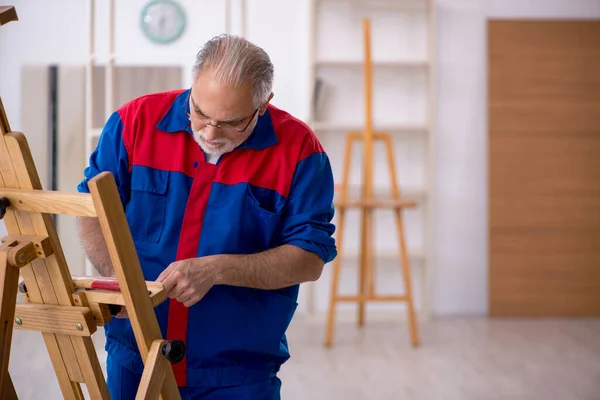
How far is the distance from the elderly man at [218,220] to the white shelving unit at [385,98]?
13.3 ft

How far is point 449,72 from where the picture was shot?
616 centimetres

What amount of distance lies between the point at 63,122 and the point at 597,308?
4.28 metres

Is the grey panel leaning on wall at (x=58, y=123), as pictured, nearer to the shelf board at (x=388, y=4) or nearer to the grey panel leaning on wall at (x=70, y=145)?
the grey panel leaning on wall at (x=70, y=145)

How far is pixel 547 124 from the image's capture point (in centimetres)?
616

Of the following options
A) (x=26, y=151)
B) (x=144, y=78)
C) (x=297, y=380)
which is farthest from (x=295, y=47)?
(x=26, y=151)

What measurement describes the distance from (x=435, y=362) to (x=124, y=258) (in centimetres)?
357

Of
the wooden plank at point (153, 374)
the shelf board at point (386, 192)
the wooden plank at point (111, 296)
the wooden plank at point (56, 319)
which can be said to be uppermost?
the wooden plank at point (111, 296)

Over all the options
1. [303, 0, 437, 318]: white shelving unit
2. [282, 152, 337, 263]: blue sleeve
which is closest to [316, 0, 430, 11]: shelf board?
[303, 0, 437, 318]: white shelving unit

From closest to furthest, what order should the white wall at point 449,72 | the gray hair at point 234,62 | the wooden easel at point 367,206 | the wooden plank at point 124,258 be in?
the wooden plank at point 124,258
the gray hair at point 234,62
the wooden easel at point 367,206
the white wall at point 449,72

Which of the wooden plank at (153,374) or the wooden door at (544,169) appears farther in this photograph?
the wooden door at (544,169)

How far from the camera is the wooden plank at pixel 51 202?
1.49 metres

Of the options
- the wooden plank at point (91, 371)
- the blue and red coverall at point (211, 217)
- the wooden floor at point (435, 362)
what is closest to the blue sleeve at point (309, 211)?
the blue and red coverall at point (211, 217)

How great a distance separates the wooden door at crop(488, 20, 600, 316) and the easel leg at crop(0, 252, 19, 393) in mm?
4996

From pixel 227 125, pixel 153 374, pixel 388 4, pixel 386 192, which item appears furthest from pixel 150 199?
pixel 388 4
